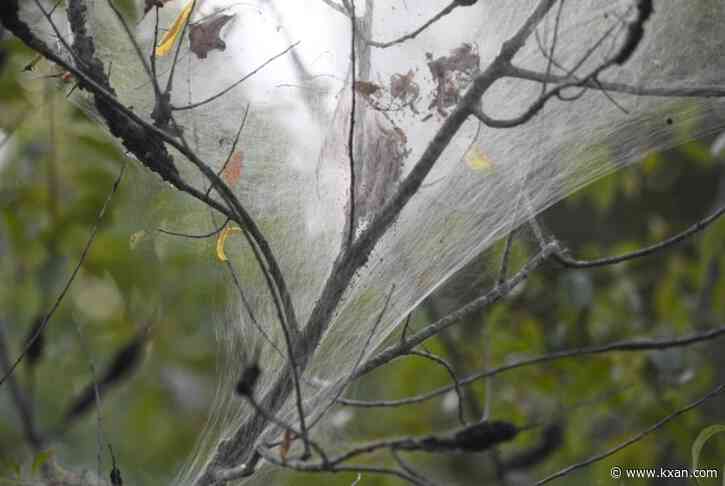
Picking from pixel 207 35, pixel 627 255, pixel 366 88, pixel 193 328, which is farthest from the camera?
pixel 193 328

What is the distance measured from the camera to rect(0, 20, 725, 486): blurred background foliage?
3.75 meters

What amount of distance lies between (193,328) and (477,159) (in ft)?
8.56

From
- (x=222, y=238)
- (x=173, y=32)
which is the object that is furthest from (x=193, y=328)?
(x=173, y=32)

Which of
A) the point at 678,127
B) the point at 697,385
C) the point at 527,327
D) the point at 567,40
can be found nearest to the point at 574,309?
the point at 527,327

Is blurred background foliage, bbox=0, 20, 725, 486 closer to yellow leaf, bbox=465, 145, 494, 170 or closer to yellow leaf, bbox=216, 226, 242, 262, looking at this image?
yellow leaf, bbox=216, 226, 242, 262

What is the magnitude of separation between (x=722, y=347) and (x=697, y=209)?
3.48m

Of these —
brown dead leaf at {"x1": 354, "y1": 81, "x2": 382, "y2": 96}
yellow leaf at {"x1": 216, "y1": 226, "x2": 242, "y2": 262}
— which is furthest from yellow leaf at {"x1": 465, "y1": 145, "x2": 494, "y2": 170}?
yellow leaf at {"x1": 216, "y1": 226, "x2": 242, "y2": 262}

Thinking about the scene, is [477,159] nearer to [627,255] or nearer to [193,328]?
[627,255]

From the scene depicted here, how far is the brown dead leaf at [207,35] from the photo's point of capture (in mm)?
2635

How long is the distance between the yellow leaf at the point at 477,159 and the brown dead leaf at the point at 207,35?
757 mm

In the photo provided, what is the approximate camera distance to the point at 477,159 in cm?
266

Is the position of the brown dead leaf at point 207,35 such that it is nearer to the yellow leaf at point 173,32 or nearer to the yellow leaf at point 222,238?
the yellow leaf at point 173,32

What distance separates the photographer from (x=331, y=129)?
8.82ft

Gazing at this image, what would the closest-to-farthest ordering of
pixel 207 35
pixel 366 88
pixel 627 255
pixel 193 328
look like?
pixel 627 255 < pixel 366 88 < pixel 207 35 < pixel 193 328
